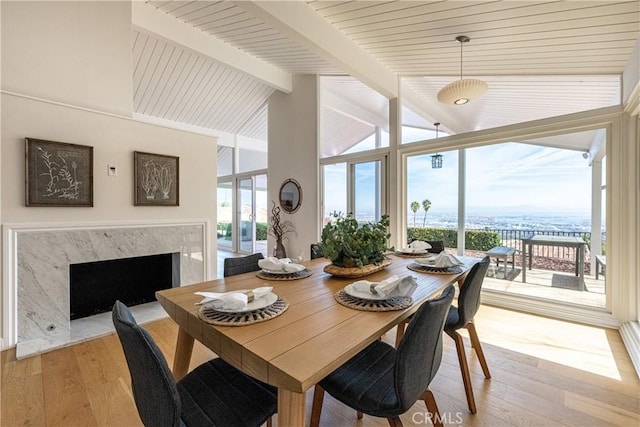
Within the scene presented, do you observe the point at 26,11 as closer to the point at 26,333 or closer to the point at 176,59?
the point at 176,59

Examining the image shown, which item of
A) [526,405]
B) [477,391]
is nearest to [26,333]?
[477,391]

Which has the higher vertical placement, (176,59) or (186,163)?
(176,59)

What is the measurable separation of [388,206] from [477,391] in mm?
2824

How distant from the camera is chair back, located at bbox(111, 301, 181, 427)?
2.77 ft

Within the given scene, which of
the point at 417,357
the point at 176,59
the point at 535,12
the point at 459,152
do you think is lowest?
the point at 417,357

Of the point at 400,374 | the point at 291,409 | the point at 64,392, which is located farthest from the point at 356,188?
the point at 291,409

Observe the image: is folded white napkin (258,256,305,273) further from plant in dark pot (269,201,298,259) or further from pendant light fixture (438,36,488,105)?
plant in dark pot (269,201,298,259)

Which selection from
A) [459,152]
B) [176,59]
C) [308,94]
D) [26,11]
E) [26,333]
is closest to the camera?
[26,333]

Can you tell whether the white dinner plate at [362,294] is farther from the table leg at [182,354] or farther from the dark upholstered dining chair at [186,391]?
the table leg at [182,354]

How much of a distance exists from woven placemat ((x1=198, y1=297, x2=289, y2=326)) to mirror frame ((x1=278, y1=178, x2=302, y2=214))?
13.9 ft

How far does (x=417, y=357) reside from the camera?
105 centimetres

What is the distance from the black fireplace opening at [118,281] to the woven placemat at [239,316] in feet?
8.58

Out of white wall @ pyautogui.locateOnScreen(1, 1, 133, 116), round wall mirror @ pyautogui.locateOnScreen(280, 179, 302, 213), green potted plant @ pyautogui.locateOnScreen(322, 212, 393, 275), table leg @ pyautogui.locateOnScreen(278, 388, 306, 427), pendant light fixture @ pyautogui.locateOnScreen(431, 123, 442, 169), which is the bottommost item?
table leg @ pyautogui.locateOnScreen(278, 388, 306, 427)

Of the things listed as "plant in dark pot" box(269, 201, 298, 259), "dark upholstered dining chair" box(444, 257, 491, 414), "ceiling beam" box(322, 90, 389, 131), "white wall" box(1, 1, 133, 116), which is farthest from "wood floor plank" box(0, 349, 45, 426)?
"ceiling beam" box(322, 90, 389, 131)
